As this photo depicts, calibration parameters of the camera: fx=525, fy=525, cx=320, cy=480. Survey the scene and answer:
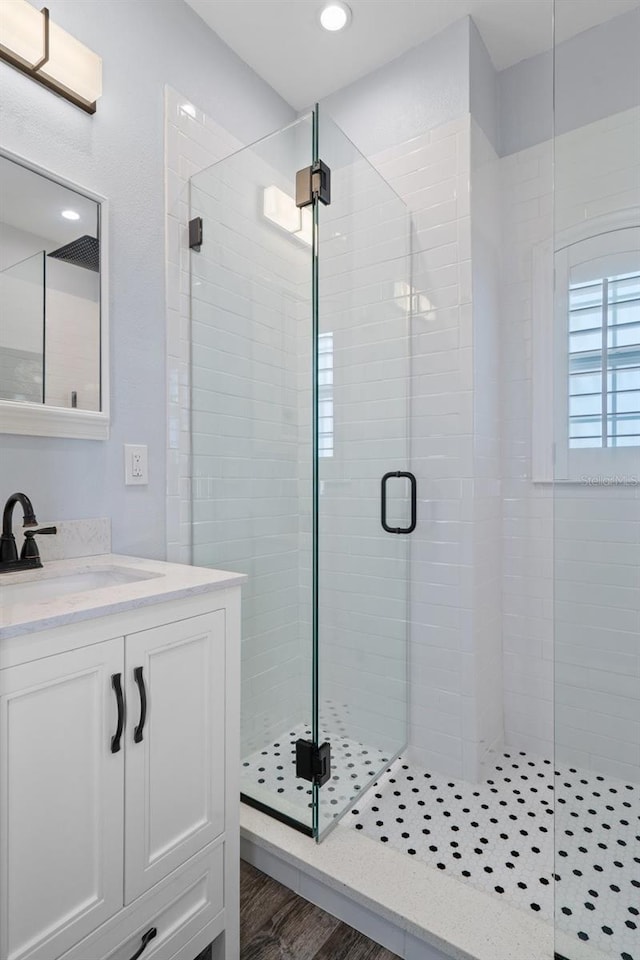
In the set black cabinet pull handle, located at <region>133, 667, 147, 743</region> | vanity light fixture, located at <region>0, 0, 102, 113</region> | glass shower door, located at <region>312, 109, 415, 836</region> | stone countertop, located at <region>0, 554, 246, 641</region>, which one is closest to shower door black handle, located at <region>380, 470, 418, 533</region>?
glass shower door, located at <region>312, 109, 415, 836</region>

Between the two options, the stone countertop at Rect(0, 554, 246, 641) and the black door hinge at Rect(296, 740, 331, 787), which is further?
Result: the black door hinge at Rect(296, 740, 331, 787)

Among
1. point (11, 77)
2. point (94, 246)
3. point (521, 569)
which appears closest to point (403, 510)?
point (521, 569)

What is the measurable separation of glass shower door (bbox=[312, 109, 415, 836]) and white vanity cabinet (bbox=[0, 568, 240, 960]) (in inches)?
16.5

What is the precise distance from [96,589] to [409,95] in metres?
2.21

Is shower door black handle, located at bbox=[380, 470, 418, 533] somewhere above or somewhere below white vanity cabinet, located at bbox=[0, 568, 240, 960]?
above

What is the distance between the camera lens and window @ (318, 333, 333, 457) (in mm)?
1657

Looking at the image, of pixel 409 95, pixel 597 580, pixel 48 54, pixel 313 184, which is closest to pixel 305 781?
pixel 597 580

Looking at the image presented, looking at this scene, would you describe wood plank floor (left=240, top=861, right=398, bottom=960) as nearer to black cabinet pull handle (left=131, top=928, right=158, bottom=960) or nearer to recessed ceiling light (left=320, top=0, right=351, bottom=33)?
black cabinet pull handle (left=131, top=928, right=158, bottom=960)

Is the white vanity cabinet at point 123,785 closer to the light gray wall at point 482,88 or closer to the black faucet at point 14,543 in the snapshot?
the black faucet at point 14,543

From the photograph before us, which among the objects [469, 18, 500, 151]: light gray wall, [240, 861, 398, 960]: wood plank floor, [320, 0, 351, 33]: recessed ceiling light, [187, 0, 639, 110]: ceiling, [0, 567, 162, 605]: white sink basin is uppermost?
[187, 0, 639, 110]: ceiling

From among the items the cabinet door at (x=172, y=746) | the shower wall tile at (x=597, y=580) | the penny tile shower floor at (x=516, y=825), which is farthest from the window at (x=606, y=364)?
the cabinet door at (x=172, y=746)

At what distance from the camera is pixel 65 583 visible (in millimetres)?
1407

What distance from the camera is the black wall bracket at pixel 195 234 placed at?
189cm

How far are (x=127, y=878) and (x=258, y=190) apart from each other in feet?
6.45
